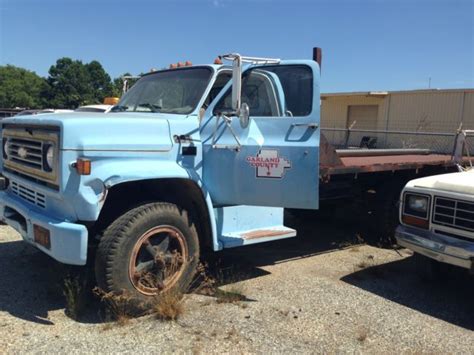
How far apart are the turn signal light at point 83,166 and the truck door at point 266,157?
1184mm

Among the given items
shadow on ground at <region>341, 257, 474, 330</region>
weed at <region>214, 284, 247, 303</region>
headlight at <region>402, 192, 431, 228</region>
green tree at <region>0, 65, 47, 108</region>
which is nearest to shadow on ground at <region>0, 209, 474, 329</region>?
shadow on ground at <region>341, 257, 474, 330</region>

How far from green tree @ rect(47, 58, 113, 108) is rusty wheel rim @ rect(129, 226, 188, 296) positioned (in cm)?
5883

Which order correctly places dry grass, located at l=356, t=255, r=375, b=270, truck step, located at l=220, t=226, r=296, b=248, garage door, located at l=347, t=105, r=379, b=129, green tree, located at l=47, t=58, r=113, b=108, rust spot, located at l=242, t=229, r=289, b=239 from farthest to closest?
green tree, located at l=47, t=58, r=113, b=108 → garage door, located at l=347, t=105, r=379, b=129 → dry grass, located at l=356, t=255, r=375, b=270 → rust spot, located at l=242, t=229, r=289, b=239 → truck step, located at l=220, t=226, r=296, b=248

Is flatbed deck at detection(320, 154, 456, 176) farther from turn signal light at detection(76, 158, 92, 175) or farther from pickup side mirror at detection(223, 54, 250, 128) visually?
turn signal light at detection(76, 158, 92, 175)

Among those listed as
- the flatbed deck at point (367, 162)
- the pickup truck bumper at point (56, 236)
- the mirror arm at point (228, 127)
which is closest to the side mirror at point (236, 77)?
the mirror arm at point (228, 127)

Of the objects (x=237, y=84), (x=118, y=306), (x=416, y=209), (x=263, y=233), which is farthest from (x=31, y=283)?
(x=416, y=209)

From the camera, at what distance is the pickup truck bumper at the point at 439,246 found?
169 inches

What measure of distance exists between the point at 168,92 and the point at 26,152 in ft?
5.11

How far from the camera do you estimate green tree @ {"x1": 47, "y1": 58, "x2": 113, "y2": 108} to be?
61.2 metres

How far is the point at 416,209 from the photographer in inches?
195

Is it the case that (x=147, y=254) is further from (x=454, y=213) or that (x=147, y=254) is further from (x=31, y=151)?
(x=454, y=213)

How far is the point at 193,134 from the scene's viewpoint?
15.0 feet

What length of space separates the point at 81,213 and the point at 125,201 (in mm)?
524

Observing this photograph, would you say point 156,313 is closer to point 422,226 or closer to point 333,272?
point 333,272
